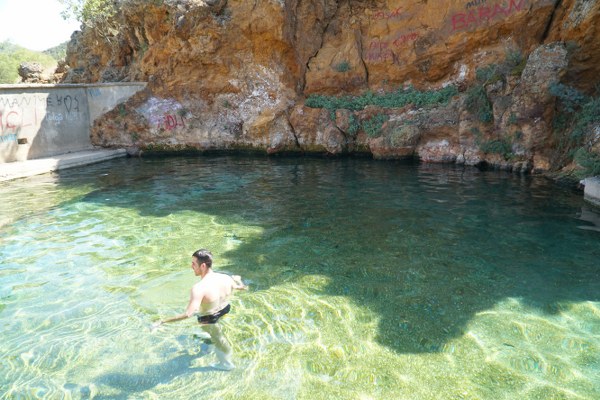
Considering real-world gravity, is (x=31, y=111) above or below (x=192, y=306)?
above

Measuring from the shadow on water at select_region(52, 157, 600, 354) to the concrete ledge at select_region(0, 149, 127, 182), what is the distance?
11.5 ft

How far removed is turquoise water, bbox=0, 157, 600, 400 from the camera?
393 cm

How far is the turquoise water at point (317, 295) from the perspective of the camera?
393 centimetres

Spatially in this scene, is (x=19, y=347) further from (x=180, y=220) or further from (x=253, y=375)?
(x=180, y=220)

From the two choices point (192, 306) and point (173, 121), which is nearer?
point (192, 306)

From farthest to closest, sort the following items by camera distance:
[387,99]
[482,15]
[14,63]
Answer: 1. [14,63]
2. [387,99]
3. [482,15]

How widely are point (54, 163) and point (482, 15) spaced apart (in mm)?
16105

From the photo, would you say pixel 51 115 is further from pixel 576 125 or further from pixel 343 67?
pixel 576 125

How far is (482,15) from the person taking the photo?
15055 mm

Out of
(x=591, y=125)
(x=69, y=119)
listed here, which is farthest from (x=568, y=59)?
(x=69, y=119)

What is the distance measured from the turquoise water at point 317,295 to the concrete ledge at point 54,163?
13.0 ft

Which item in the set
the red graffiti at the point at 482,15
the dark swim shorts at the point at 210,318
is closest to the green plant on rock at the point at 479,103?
the red graffiti at the point at 482,15

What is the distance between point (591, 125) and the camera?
1039 cm

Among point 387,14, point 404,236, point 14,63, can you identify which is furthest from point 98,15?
point 14,63
